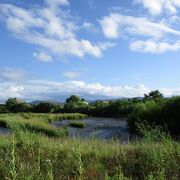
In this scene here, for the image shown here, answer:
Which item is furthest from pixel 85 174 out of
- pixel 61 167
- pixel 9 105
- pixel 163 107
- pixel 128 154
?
pixel 9 105

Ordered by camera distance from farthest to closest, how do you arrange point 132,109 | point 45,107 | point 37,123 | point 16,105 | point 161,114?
1. point 16,105
2. point 45,107
3. point 132,109
4. point 37,123
5. point 161,114

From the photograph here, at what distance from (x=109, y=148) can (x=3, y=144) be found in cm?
313

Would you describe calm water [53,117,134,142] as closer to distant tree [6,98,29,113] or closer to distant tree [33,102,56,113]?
distant tree [33,102,56,113]

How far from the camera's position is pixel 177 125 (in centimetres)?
3078

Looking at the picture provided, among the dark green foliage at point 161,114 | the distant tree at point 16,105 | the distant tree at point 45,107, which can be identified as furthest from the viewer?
the distant tree at point 16,105

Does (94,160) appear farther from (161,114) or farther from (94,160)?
(161,114)

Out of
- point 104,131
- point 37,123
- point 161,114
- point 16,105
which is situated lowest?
point 104,131

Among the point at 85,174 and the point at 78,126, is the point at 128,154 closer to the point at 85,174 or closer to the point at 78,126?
the point at 85,174

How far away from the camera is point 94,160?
11.1 meters

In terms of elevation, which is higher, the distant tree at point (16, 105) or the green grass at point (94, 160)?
the distant tree at point (16, 105)

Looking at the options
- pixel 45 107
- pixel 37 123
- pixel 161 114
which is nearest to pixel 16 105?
pixel 45 107

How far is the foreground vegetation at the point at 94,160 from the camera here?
29.5 ft

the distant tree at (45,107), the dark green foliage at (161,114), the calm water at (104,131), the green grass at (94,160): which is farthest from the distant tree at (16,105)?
the green grass at (94,160)

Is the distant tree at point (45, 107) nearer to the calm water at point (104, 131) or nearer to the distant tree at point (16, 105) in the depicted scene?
the distant tree at point (16, 105)
